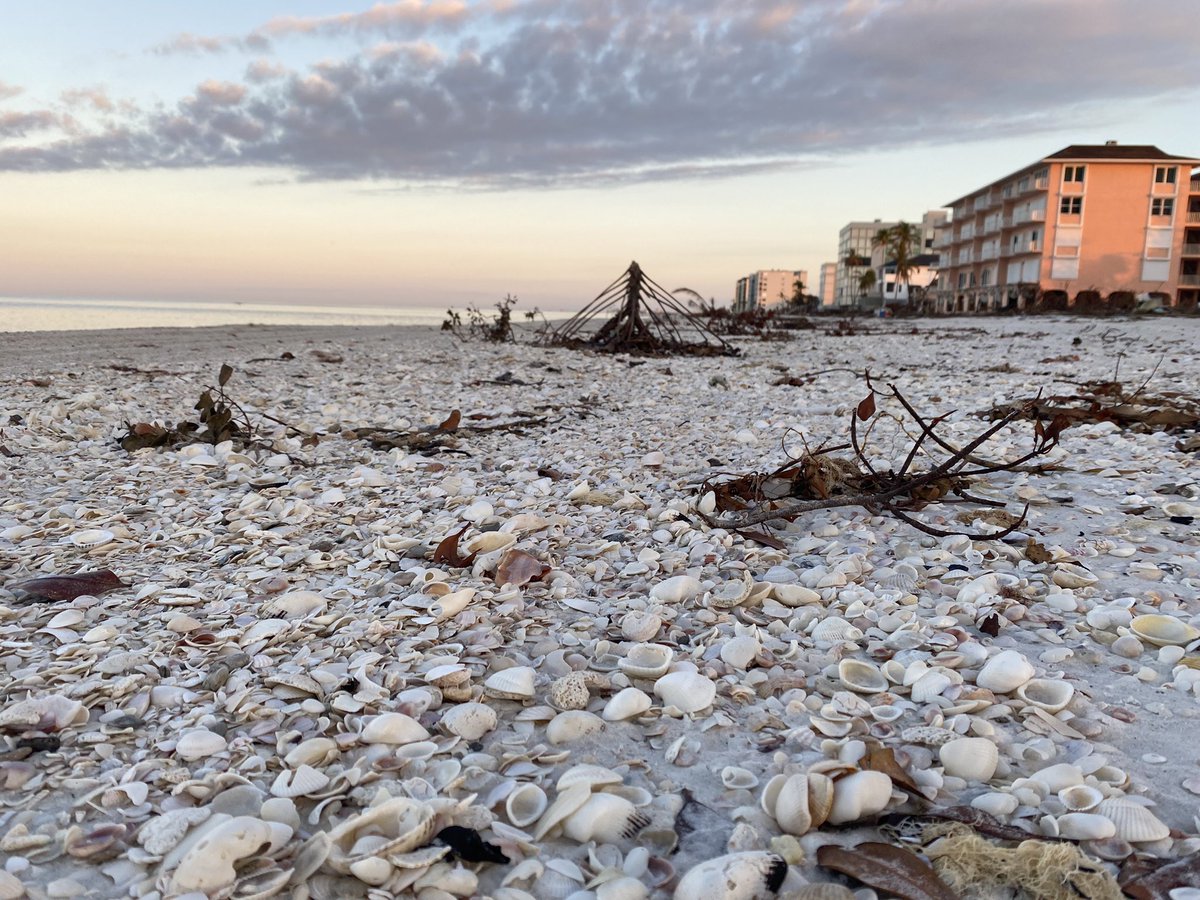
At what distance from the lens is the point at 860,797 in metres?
1.38

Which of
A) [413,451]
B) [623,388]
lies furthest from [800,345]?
[413,451]

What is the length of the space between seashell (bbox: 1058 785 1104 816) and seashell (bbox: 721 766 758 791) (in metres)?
0.53

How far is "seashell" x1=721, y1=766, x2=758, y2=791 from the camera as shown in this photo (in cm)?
149

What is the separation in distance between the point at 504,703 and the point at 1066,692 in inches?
48.0

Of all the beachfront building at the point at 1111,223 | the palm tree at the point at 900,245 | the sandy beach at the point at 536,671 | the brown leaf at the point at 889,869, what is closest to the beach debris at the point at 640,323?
the sandy beach at the point at 536,671

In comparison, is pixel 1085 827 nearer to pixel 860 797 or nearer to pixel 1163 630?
pixel 860 797

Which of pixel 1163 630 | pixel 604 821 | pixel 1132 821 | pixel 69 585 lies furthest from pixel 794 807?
pixel 69 585

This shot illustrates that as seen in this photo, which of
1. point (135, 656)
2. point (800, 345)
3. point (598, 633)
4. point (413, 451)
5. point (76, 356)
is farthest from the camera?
point (800, 345)

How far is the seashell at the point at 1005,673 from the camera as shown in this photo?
5.83ft

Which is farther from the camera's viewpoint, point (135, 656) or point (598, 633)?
point (598, 633)

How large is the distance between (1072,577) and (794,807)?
5.05 feet

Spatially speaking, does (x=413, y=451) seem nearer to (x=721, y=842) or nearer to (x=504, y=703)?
(x=504, y=703)

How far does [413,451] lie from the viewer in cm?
458

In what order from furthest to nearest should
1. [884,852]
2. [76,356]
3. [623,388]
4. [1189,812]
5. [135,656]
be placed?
[76,356], [623,388], [135,656], [1189,812], [884,852]
